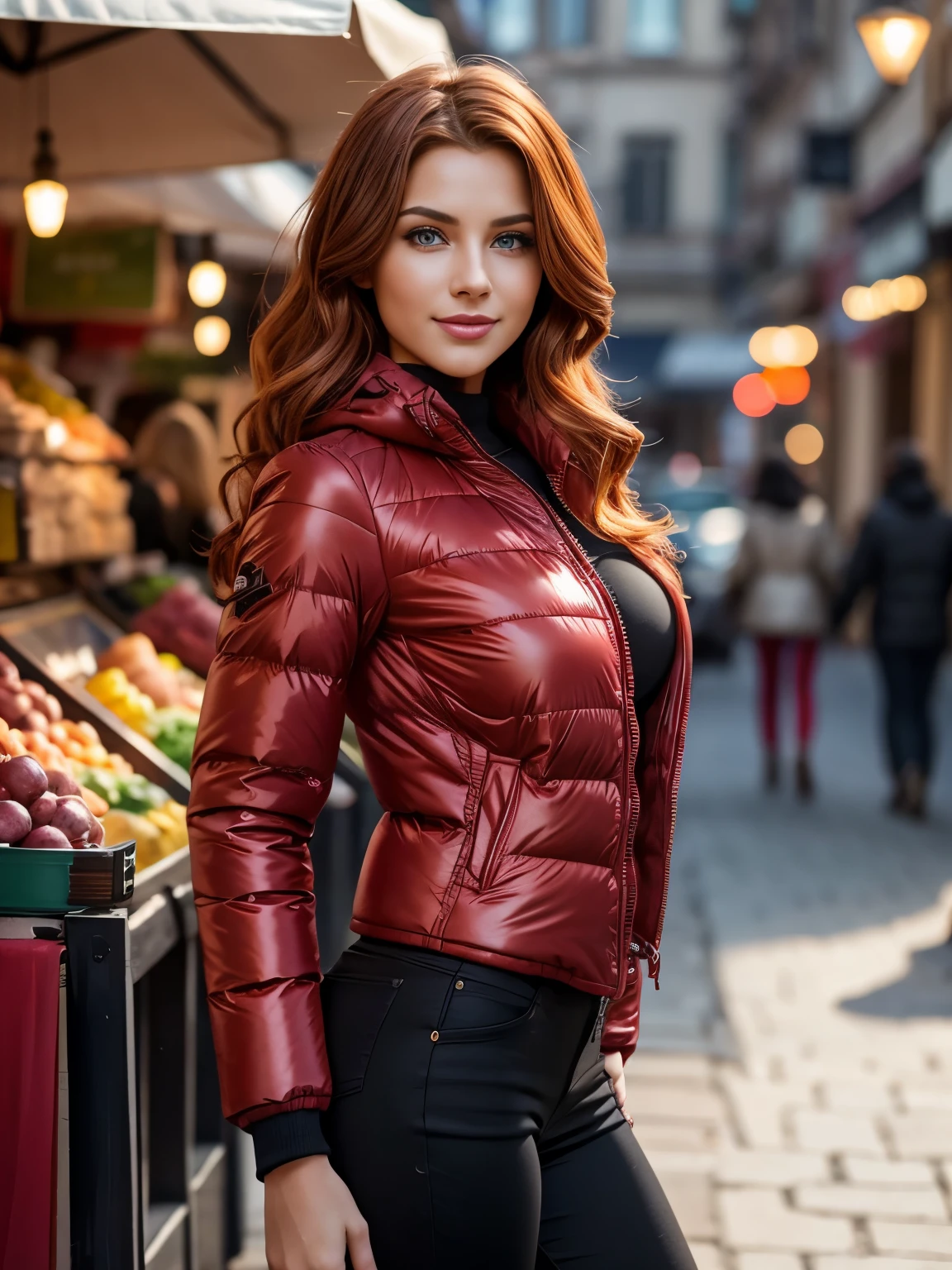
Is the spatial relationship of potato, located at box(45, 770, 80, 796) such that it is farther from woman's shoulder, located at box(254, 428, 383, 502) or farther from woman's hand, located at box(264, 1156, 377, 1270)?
woman's hand, located at box(264, 1156, 377, 1270)

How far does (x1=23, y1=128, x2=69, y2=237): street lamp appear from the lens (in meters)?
4.78

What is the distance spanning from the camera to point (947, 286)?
18.3 meters

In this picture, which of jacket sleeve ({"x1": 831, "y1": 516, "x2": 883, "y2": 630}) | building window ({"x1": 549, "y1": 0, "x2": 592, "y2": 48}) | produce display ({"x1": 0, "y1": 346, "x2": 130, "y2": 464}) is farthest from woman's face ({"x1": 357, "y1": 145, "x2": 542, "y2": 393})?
building window ({"x1": 549, "y1": 0, "x2": 592, "y2": 48})

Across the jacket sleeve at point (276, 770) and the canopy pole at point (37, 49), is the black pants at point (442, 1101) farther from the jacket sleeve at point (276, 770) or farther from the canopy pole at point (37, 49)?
the canopy pole at point (37, 49)

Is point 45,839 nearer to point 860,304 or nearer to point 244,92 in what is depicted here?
point 244,92

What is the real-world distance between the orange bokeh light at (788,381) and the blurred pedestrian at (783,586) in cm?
1890

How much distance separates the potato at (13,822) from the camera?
2434 mm

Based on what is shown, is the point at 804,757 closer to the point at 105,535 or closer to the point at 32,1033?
the point at 105,535

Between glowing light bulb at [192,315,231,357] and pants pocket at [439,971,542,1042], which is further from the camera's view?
glowing light bulb at [192,315,231,357]

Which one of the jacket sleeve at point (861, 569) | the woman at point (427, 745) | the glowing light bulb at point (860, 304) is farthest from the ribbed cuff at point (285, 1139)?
the glowing light bulb at point (860, 304)

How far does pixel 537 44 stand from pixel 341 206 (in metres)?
50.9

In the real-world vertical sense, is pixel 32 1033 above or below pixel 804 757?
above

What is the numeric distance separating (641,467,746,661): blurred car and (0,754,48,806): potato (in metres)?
12.7

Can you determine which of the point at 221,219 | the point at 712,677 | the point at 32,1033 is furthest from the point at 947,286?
the point at 32,1033
